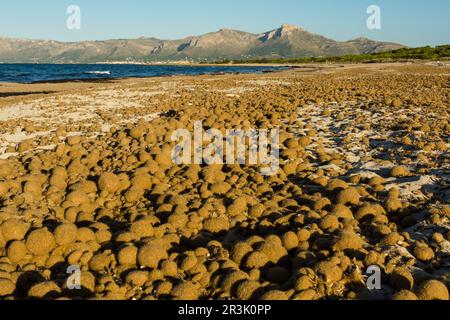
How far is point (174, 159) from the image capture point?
8.02m

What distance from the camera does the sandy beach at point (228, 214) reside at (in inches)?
151

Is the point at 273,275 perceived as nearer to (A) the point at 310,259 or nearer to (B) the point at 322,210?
(A) the point at 310,259

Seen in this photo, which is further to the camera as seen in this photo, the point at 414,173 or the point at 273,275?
the point at 414,173

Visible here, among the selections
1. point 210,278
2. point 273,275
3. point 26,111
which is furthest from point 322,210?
point 26,111

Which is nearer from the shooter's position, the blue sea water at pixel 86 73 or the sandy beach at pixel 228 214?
the sandy beach at pixel 228 214

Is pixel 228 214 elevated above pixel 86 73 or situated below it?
below

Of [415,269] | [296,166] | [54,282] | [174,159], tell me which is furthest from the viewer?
[174,159]

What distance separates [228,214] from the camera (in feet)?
18.2

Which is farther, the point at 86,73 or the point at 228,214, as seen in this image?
the point at 86,73

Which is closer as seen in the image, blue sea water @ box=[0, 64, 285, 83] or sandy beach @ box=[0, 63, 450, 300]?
sandy beach @ box=[0, 63, 450, 300]

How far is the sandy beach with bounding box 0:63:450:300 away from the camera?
3.84m

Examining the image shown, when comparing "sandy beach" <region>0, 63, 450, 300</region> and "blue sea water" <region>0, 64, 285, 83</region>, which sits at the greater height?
"blue sea water" <region>0, 64, 285, 83</region>

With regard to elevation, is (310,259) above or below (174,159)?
below

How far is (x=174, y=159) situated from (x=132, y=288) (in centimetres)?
436
